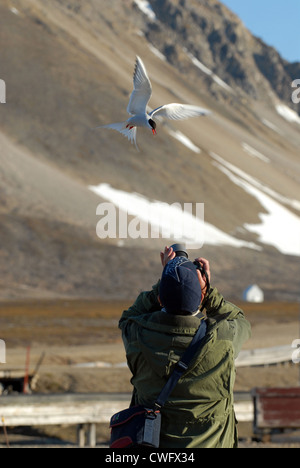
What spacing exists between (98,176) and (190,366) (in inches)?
2758

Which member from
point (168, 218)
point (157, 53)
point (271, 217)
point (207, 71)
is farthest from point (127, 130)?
point (207, 71)

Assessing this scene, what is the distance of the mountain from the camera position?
5588 centimetres

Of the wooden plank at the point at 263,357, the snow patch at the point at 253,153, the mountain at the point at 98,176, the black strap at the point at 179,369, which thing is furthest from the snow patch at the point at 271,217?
the black strap at the point at 179,369

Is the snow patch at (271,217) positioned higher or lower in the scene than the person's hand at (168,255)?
higher

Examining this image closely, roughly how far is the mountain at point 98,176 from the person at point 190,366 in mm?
44630

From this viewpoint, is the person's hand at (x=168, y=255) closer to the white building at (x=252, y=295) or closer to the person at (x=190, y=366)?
the person at (x=190, y=366)

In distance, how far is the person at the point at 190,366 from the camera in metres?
4.05

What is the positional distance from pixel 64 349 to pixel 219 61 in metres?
182

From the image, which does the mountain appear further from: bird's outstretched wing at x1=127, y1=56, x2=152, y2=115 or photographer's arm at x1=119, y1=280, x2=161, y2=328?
photographer's arm at x1=119, y1=280, x2=161, y2=328

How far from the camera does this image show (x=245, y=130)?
14400 centimetres

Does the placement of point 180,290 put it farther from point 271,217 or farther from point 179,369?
point 271,217

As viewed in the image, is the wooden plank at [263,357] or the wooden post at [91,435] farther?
the wooden plank at [263,357]

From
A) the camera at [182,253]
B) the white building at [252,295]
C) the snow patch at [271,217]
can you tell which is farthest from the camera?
the snow patch at [271,217]
